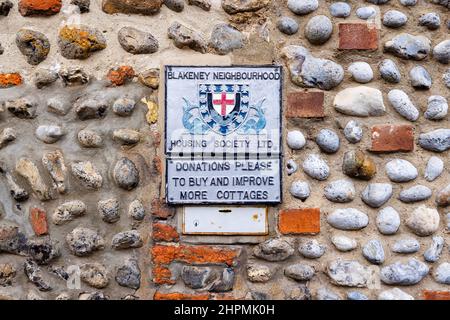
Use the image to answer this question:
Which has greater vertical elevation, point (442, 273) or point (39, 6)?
point (39, 6)

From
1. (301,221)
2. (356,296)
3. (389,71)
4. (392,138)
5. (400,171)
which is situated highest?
(389,71)

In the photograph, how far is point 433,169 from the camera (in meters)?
2.31

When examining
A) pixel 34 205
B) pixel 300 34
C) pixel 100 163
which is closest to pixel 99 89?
pixel 100 163

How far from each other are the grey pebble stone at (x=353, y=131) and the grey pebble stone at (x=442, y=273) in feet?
1.59

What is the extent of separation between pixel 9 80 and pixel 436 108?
137 cm

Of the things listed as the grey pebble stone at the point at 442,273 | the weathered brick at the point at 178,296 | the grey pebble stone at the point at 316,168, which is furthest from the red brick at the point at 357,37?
the weathered brick at the point at 178,296

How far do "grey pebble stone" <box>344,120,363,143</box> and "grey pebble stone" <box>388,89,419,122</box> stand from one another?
5.2 inches

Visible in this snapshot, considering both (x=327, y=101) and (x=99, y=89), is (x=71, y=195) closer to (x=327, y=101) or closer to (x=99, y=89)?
(x=99, y=89)

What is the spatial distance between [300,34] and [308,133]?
1.06 ft

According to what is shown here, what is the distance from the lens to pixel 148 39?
2322mm

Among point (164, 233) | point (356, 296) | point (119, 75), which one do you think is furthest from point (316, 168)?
point (119, 75)

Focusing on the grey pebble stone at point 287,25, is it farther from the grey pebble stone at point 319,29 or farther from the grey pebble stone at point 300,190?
the grey pebble stone at point 300,190

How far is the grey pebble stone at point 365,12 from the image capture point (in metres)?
2.33

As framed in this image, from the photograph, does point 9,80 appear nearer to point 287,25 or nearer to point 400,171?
point 287,25
